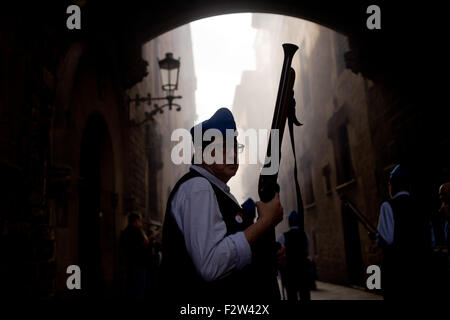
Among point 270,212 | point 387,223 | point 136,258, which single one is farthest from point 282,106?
point 136,258

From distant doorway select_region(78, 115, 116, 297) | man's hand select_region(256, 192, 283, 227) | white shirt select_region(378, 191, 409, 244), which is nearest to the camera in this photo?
man's hand select_region(256, 192, 283, 227)

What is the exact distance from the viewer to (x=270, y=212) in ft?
4.98

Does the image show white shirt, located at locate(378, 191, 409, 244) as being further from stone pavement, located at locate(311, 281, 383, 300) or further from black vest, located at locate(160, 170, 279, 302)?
stone pavement, located at locate(311, 281, 383, 300)

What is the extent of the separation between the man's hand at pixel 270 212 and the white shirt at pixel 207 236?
0.11m

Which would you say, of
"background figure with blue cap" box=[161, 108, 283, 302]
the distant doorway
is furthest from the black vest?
the distant doorway

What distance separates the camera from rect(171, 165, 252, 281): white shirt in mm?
1375

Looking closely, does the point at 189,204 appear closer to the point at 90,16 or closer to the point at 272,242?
the point at 272,242

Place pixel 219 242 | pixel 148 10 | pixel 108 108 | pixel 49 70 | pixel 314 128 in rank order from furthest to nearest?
pixel 314 128, pixel 148 10, pixel 108 108, pixel 49 70, pixel 219 242

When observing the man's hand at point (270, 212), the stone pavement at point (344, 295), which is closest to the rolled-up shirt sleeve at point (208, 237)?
the man's hand at point (270, 212)

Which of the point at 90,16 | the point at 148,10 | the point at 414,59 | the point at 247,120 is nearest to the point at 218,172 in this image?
the point at 90,16

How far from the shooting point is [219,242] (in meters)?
1.41

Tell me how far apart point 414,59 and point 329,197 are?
7.11m

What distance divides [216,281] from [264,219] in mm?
268

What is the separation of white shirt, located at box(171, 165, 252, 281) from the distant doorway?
4053 millimetres
